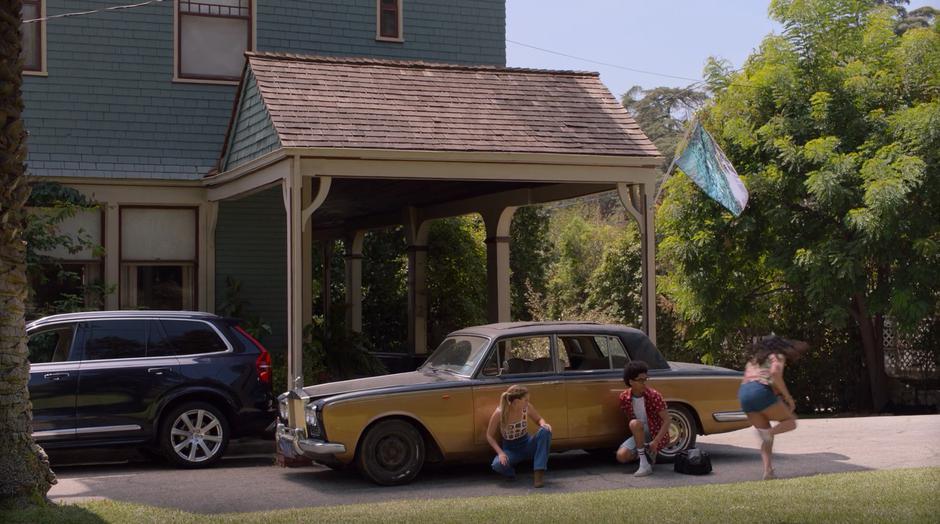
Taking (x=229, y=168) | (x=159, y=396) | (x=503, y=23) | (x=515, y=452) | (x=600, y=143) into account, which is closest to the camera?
(x=515, y=452)

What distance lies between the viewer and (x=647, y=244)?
14.7 meters

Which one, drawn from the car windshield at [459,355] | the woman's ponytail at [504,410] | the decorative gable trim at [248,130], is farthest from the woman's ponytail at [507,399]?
the decorative gable trim at [248,130]

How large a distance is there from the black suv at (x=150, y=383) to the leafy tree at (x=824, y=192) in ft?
29.4

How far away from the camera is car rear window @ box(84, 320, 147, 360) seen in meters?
12.1

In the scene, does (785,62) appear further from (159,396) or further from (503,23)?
(159,396)

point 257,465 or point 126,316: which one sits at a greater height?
A: point 126,316

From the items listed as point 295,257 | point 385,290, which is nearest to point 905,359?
point 385,290

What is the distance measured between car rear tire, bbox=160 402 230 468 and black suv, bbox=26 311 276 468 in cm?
1

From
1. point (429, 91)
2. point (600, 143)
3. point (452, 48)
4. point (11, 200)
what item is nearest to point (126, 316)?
point (11, 200)

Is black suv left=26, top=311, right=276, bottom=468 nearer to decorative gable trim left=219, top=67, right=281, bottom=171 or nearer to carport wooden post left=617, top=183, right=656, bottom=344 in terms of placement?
decorative gable trim left=219, top=67, right=281, bottom=171

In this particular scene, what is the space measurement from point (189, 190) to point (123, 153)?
1.11 metres

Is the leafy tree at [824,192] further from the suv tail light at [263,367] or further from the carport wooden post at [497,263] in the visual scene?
the suv tail light at [263,367]

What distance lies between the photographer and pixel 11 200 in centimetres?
934

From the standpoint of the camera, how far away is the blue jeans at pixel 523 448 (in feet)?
35.7
